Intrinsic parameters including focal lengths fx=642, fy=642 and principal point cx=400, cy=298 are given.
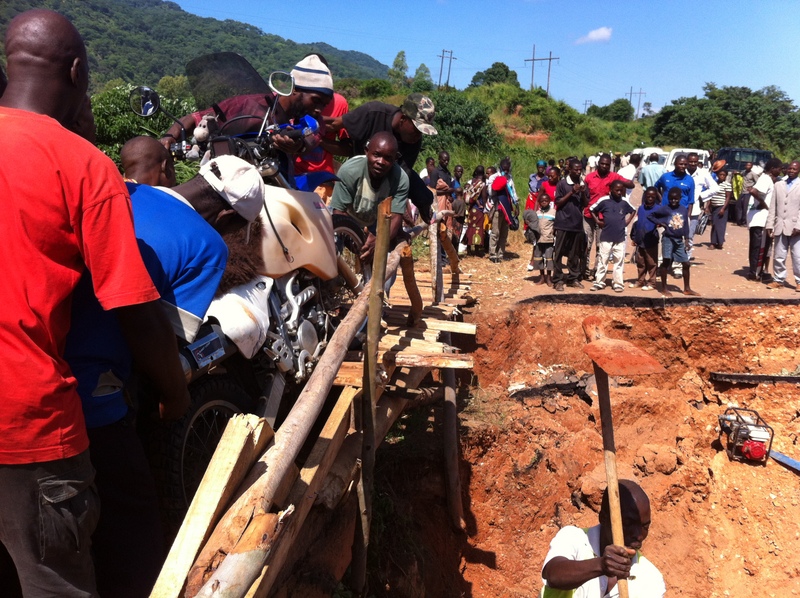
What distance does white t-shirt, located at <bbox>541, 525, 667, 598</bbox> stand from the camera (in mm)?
2678

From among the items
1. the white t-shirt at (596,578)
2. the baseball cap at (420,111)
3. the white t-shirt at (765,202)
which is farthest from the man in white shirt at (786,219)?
the white t-shirt at (596,578)

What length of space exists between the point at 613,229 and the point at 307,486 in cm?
786

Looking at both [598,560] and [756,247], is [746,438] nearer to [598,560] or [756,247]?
[756,247]

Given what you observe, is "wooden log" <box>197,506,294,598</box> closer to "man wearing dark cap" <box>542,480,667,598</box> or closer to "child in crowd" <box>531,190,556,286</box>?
"man wearing dark cap" <box>542,480,667,598</box>

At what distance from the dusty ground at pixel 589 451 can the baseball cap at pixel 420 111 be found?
2.80 meters

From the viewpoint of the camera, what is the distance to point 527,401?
7.50m

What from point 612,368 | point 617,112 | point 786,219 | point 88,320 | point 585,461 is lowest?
point 585,461

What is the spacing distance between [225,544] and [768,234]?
10602 millimetres

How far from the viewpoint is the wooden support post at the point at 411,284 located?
13.8ft

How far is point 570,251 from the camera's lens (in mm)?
9570

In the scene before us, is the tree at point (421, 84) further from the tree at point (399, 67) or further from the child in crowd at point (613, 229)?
the child in crowd at point (613, 229)

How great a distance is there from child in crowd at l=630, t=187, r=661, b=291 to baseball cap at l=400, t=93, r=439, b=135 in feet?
19.2

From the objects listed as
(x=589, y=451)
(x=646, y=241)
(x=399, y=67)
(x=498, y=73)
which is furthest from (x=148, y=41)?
(x=589, y=451)

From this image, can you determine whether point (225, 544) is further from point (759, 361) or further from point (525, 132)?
point (525, 132)
